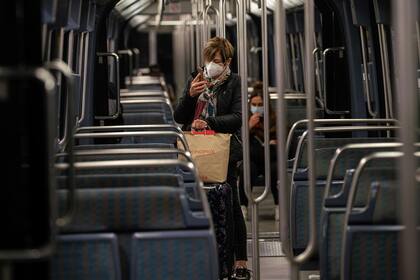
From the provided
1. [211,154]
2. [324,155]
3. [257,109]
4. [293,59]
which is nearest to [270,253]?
[324,155]

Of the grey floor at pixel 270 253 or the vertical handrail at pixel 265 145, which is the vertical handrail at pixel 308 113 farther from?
the grey floor at pixel 270 253

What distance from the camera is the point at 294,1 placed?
13273mm

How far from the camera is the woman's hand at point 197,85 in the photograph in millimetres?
7199

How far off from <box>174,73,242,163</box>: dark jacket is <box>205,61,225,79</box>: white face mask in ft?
0.44

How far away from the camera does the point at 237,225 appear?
725 cm

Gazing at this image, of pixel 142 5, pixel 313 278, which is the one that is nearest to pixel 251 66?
pixel 142 5

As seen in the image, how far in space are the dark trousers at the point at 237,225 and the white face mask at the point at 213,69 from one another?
0.66 metres

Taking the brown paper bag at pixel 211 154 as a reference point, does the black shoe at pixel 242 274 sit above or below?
below

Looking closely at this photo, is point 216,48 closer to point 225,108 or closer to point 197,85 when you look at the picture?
point 197,85

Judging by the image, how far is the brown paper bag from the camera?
22.2 ft

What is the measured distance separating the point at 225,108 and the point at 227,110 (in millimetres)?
23

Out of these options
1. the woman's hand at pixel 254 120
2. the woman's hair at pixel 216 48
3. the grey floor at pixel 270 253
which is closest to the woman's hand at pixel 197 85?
the woman's hair at pixel 216 48

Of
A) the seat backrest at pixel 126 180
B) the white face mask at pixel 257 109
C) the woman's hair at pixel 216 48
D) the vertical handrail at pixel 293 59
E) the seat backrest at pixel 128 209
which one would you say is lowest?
the seat backrest at pixel 128 209

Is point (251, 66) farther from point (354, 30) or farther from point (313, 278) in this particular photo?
point (313, 278)
